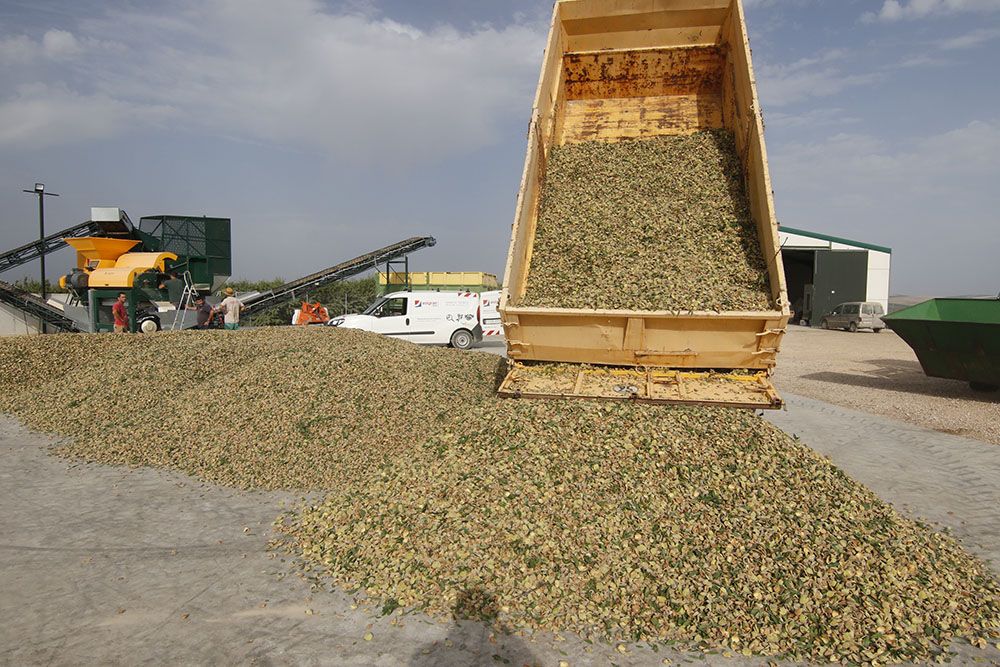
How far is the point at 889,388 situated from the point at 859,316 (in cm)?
1709

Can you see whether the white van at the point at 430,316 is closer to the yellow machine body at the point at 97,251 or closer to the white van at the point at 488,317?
the white van at the point at 488,317

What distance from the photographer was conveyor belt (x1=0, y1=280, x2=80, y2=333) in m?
16.7

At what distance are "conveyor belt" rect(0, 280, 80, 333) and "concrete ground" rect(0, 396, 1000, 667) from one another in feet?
42.3

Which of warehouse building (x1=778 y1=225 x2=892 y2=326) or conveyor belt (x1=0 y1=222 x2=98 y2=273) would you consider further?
warehouse building (x1=778 y1=225 x2=892 y2=326)

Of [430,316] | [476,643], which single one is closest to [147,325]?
[430,316]

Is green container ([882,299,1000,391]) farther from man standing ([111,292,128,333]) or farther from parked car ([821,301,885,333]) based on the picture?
parked car ([821,301,885,333])

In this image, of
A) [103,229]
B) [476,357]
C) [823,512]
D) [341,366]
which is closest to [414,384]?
[341,366]

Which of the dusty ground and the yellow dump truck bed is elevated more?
the yellow dump truck bed

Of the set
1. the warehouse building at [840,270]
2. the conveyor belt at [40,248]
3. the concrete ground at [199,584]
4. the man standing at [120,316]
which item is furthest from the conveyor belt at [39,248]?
the warehouse building at [840,270]

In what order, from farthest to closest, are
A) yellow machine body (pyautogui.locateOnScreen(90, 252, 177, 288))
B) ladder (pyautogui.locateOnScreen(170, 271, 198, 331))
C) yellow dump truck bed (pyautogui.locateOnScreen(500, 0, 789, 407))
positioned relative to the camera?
1. ladder (pyautogui.locateOnScreen(170, 271, 198, 331))
2. yellow machine body (pyautogui.locateOnScreen(90, 252, 177, 288))
3. yellow dump truck bed (pyautogui.locateOnScreen(500, 0, 789, 407))

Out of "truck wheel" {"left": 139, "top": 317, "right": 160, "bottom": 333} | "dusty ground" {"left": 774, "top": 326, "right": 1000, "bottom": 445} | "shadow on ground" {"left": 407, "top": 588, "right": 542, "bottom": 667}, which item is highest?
"truck wheel" {"left": 139, "top": 317, "right": 160, "bottom": 333}

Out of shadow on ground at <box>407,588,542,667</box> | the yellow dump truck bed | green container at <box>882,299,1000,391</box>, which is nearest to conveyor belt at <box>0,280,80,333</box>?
the yellow dump truck bed

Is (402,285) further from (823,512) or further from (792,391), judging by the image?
(823,512)

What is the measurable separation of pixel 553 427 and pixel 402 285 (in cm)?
2405
